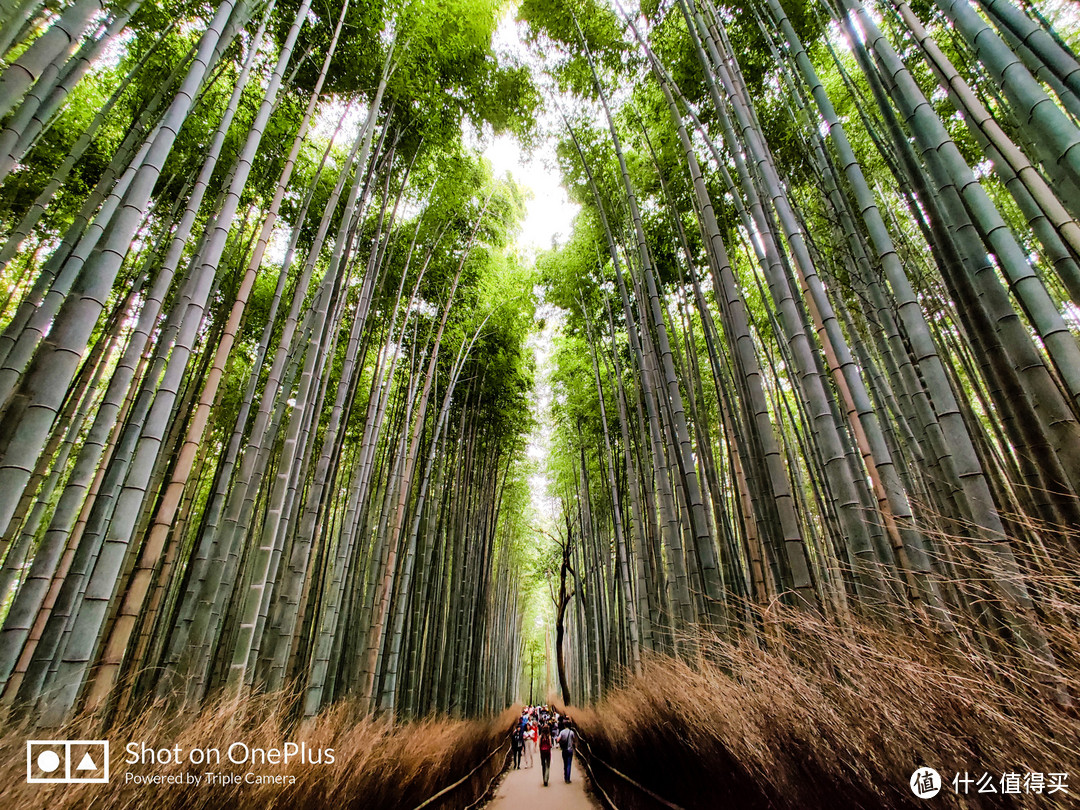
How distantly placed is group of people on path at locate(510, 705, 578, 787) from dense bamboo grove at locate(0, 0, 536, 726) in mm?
1428

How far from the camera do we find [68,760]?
1087 millimetres

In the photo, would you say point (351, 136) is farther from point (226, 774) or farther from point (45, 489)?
point (226, 774)

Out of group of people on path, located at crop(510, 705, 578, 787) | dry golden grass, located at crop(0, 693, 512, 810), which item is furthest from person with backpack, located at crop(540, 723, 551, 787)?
dry golden grass, located at crop(0, 693, 512, 810)

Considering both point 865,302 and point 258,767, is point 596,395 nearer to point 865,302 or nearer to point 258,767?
point 865,302

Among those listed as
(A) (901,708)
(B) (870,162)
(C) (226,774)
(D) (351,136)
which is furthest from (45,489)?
(B) (870,162)

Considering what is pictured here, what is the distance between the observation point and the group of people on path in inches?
229

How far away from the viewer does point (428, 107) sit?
3906 mm

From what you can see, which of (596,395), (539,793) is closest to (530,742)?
(539,793)

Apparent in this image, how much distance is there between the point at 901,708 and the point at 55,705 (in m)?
2.13

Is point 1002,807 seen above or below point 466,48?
below

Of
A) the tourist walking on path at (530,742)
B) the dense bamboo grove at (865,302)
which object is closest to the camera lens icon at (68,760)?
the dense bamboo grove at (865,302)

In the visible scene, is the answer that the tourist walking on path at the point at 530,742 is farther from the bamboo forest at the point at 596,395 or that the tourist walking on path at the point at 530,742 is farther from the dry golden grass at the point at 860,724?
the dry golden grass at the point at 860,724

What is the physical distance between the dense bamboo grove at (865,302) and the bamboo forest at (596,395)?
0.02 m

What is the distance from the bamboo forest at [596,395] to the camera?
3.81 ft
